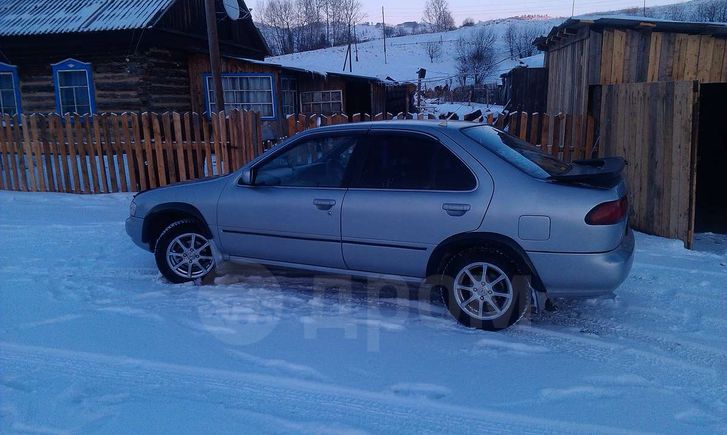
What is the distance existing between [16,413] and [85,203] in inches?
279

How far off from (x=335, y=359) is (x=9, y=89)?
18.2 meters

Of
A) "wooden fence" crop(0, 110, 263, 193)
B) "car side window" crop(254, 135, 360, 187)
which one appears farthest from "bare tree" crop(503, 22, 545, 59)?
"car side window" crop(254, 135, 360, 187)

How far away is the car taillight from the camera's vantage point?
152 inches

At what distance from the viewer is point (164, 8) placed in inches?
639

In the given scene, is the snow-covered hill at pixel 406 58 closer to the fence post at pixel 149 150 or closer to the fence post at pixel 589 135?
the fence post at pixel 149 150

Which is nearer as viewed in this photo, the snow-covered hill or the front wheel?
the front wheel

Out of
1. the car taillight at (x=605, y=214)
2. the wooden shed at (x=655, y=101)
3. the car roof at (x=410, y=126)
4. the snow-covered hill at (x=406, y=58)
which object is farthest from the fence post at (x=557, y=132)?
the snow-covered hill at (x=406, y=58)

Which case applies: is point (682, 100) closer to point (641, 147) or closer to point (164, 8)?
point (641, 147)

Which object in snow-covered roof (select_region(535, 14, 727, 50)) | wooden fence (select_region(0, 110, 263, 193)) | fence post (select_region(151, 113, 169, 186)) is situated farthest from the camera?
fence post (select_region(151, 113, 169, 186))

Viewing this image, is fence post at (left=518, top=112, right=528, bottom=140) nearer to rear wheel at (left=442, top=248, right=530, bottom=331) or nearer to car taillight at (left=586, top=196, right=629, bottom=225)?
car taillight at (left=586, top=196, right=629, bottom=225)

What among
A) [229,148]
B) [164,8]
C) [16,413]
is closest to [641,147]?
[229,148]

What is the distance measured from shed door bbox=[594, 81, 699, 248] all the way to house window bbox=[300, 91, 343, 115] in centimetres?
1485

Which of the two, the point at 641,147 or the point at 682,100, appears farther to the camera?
the point at 641,147

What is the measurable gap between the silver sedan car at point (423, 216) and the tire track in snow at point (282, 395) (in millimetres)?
1222
